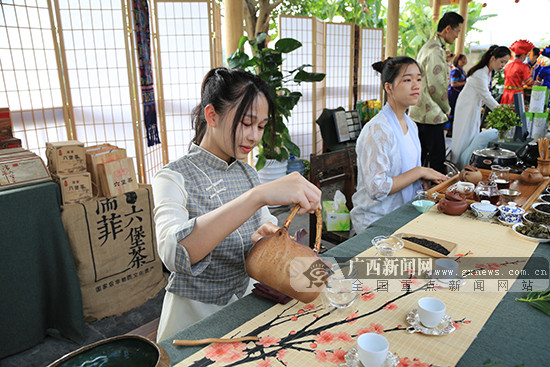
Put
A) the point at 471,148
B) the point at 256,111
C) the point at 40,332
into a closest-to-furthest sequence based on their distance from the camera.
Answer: the point at 256,111
the point at 40,332
the point at 471,148

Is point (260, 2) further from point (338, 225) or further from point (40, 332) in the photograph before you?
point (40, 332)

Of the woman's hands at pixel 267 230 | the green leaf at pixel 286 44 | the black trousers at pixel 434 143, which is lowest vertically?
the black trousers at pixel 434 143

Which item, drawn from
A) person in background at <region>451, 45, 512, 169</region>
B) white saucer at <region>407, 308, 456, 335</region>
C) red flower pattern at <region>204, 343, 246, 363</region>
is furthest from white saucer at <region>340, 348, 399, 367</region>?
person in background at <region>451, 45, 512, 169</region>

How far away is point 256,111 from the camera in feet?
4.01

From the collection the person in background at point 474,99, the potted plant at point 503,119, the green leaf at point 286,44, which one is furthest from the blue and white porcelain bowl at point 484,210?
the green leaf at point 286,44

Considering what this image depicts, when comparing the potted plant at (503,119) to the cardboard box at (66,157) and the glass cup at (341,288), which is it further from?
the cardboard box at (66,157)

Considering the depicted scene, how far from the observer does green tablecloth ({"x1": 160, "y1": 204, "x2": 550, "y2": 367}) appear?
0.86 meters

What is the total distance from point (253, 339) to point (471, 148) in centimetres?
336

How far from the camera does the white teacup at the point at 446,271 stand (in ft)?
3.81

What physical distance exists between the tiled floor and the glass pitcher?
5.37ft

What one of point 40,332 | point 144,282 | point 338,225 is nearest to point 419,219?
point 338,225

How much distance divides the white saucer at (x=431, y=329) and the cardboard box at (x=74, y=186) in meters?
1.89

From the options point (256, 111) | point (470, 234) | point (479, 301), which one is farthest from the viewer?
point (470, 234)

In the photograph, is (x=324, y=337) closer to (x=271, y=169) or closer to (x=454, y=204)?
(x=454, y=204)
